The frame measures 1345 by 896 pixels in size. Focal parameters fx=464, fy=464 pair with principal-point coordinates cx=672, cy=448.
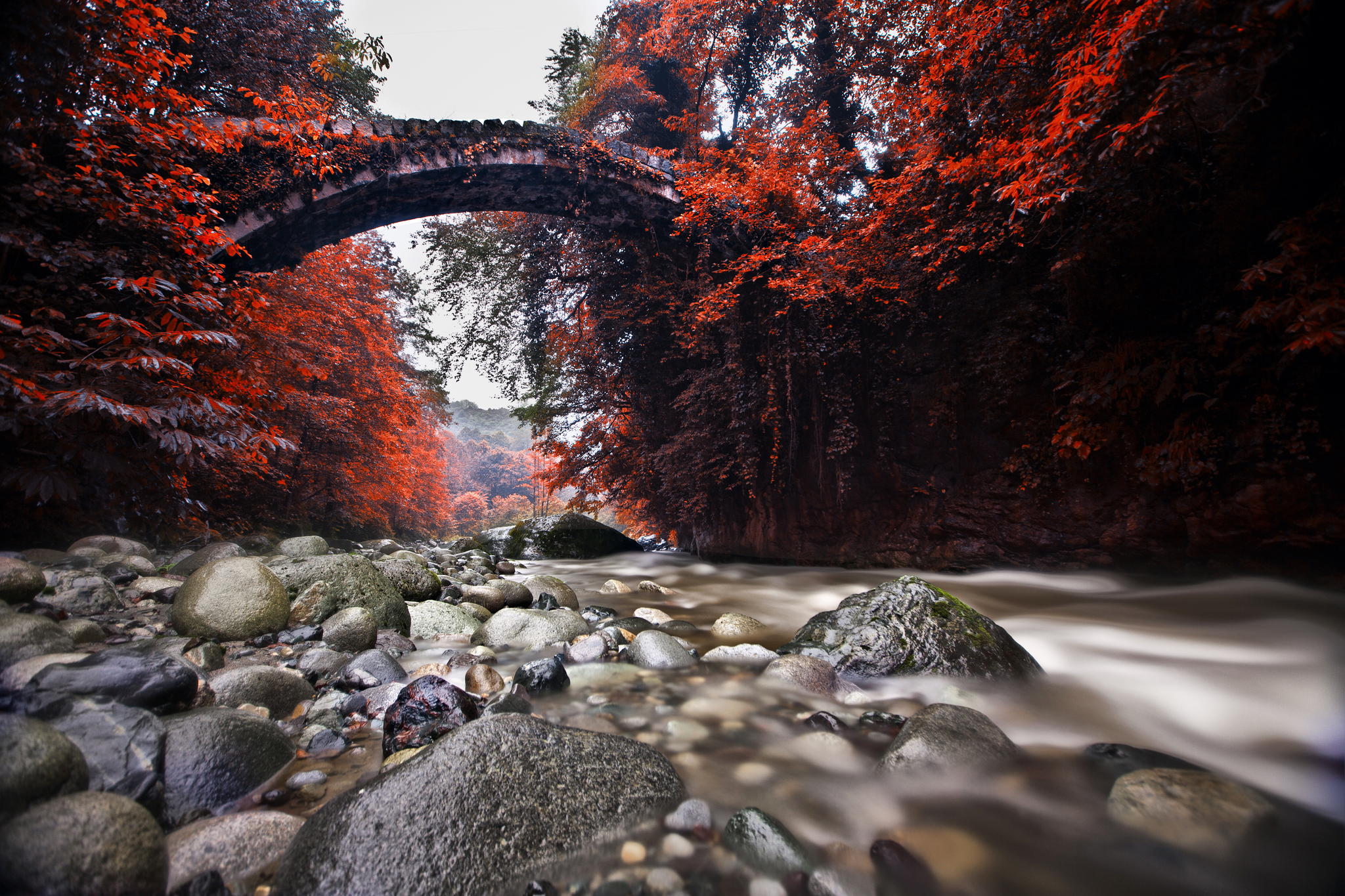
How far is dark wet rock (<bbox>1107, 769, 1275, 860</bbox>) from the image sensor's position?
1326 mm

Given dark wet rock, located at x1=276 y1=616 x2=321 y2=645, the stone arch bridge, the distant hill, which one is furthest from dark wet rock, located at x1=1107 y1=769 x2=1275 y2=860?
the distant hill

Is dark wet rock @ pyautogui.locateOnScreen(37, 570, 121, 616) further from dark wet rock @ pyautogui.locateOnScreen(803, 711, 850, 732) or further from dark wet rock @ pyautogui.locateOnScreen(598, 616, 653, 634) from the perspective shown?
dark wet rock @ pyautogui.locateOnScreen(803, 711, 850, 732)

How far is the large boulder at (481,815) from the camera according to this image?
3.81 ft

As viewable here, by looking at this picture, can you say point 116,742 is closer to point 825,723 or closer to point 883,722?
point 825,723

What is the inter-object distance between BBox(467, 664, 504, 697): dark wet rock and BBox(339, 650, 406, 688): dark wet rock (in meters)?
0.40

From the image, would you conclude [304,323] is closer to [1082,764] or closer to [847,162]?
[847,162]

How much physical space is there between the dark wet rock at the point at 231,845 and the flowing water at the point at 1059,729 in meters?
0.90

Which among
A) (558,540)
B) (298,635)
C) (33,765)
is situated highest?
(33,765)

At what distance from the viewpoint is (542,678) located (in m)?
2.61

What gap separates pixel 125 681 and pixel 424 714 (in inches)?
41.9

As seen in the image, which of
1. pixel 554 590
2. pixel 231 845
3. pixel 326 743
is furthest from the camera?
pixel 554 590

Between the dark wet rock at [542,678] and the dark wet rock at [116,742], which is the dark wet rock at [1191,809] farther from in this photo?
the dark wet rock at [116,742]

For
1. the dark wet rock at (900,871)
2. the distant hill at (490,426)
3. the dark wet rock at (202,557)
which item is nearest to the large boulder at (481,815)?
the dark wet rock at (900,871)

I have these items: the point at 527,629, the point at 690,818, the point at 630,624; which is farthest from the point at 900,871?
the point at 630,624
